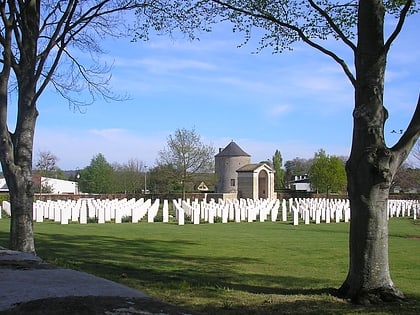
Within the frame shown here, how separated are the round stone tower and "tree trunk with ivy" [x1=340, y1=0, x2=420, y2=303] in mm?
58042

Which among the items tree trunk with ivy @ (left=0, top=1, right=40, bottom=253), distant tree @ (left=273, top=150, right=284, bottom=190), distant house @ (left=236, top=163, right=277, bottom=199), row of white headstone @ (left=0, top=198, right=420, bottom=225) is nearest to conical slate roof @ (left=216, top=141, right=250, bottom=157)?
distant house @ (left=236, top=163, right=277, bottom=199)

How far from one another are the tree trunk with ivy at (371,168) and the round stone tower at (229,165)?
5804 cm

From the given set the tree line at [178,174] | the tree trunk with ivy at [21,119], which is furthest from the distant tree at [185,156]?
the tree trunk with ivy at [21,119]

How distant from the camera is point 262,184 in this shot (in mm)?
65250

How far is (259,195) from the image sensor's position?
206 ft

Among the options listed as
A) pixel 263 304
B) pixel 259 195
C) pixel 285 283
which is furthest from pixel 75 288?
pixel 259 195

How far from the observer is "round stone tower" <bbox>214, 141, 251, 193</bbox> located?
66688mm

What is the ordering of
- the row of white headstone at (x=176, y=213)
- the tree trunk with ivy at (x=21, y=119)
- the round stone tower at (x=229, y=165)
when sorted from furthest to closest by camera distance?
the round stone tower at (x=229, y=165)
the row of white headstone at (x=176, y=213)
the tree trunk with ivy at (x=21, y=119)

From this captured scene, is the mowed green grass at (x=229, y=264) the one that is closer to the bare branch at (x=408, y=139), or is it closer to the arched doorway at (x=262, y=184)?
the bare branch at (x=408, y=139)

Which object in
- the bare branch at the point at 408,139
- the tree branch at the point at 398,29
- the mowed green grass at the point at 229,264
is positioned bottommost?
the mowed green grass at the point at 229,264

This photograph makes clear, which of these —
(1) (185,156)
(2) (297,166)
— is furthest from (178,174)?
(2) (297,166)

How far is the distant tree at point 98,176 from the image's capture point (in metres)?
73.5

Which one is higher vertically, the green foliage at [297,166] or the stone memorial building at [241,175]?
the green foliage at [297,166]

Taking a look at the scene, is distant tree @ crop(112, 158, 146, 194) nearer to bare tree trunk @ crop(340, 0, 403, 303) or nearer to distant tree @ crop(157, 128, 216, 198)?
distant tree @ crop(157, 128, 216, 198)
